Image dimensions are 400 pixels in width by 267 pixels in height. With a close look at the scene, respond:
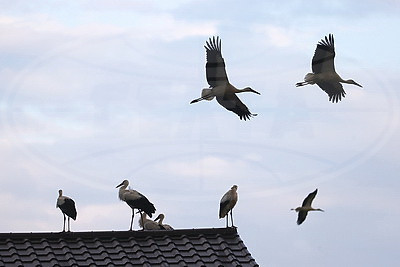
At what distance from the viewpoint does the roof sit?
16422 millimetres

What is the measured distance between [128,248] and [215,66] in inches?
165

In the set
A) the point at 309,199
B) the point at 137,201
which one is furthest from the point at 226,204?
the point at 309,199

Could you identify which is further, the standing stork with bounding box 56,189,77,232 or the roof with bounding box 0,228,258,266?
the standing stork with bounding box 56,189,77,232

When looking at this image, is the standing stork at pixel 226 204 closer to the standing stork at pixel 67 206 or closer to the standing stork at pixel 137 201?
the standing stork at pixel 137 201

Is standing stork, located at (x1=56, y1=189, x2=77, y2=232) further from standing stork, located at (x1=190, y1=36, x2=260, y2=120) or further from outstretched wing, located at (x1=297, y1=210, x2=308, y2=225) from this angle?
outstretched wing, located at (x1=297, y1=210, x2=308, y2=225)

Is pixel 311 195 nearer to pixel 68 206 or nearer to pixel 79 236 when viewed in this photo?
pixel 79 236

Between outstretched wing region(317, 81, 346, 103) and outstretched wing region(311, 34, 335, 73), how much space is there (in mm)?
278

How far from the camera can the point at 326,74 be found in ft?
66.5

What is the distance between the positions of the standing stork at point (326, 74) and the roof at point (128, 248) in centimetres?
361

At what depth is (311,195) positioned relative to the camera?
1736 cm

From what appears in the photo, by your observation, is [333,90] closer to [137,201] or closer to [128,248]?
[137,201]

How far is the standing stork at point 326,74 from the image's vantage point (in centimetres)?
2012

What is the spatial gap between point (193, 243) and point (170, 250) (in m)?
0.45

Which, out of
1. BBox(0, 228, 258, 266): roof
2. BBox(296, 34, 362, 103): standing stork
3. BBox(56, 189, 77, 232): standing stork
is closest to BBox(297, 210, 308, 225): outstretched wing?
BBox(0, 228, 258, 266): roof
